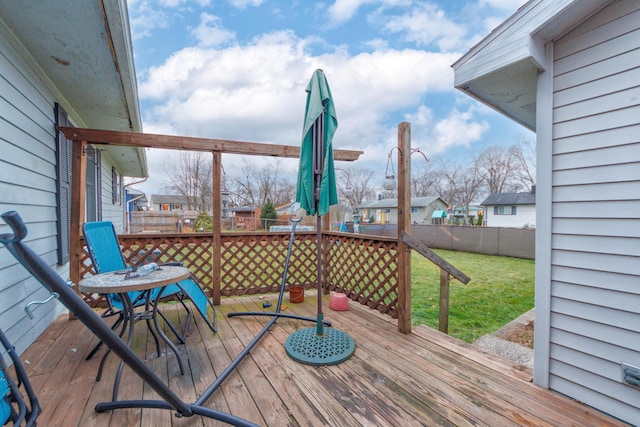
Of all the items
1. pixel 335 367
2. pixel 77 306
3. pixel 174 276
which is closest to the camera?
pixel 77 306

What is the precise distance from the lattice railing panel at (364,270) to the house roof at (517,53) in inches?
64.4

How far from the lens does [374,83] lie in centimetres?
969

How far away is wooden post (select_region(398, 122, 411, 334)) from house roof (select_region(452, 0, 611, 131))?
→ 2.13 feet

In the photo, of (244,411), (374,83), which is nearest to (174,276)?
(244,411)

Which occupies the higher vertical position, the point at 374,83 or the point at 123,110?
the point at 374,83

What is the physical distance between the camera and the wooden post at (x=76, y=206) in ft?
9.74

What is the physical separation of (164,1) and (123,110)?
56.8 inches

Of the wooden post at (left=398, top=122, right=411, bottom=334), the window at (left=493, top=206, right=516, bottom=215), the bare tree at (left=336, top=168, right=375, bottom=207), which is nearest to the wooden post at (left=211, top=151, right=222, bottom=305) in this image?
the wooden post at (left=398, top=122, right=411, bottom=334)

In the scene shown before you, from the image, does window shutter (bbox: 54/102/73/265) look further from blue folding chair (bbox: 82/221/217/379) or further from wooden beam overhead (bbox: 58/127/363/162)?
blue folding chair (bbox: 82/221/217/379)

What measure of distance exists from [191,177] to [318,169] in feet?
60.0

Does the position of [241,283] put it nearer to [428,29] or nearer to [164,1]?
[164,1]

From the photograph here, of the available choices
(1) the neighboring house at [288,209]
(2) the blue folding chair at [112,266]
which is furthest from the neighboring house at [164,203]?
(2) the blue folding chair at [112,266]

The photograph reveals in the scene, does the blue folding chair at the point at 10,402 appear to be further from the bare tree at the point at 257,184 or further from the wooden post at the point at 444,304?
the bare tree at the point at 257,184

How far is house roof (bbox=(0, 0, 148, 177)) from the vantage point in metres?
1.96
